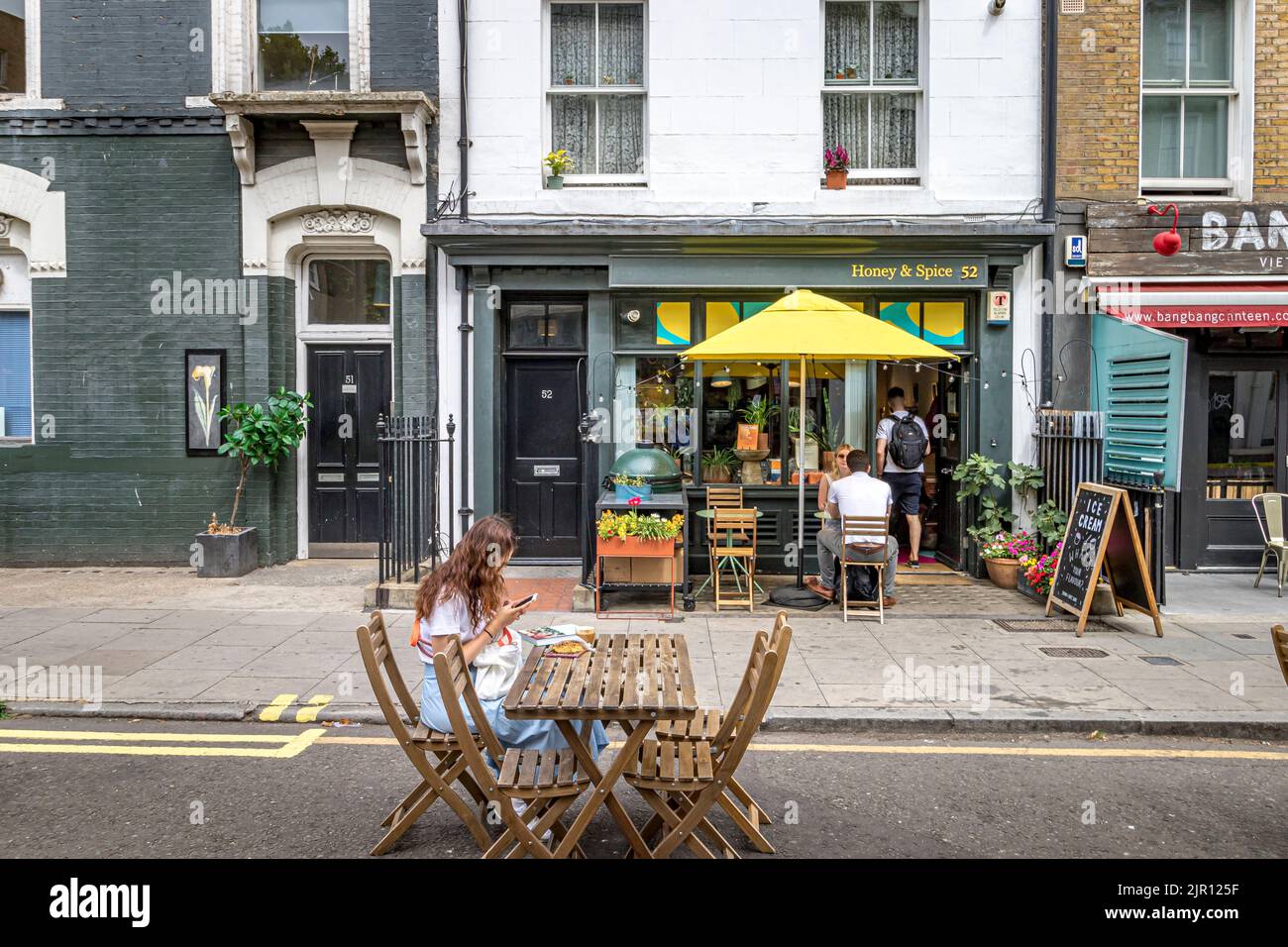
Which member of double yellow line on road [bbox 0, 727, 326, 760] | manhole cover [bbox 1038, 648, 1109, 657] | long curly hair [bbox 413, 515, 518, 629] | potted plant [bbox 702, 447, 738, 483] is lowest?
double yellow line on road [bbox 0, 727, 326, 760]

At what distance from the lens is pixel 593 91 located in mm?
10984

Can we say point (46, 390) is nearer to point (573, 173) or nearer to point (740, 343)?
point (573, 173)

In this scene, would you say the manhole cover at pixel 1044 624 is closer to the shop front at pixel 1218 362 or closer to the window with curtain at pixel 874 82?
the shop front at pixel 1218 362

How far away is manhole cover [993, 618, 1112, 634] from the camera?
27.3ft

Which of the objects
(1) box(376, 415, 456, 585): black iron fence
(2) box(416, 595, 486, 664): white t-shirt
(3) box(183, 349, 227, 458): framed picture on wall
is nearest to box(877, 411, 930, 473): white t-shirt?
(1) box(376, 415, 456, 585): black iron fence

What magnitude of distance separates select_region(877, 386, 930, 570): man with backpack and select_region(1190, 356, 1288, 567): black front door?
3.42m

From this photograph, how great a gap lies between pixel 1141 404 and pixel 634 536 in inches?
205

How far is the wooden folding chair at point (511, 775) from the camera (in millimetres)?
3699

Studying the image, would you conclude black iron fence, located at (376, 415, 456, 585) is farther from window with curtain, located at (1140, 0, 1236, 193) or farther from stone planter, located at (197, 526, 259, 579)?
window with curtain, located at (1140, 0, 1236, 193)

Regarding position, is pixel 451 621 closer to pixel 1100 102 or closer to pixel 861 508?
pixel 861 508

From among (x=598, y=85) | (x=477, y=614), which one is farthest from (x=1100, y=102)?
(x=477, y=614)

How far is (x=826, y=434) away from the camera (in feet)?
36.0

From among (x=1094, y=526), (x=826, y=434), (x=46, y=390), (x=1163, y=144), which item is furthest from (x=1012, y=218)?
(x=46, y=390)

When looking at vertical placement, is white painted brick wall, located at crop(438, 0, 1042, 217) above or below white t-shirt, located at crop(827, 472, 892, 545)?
above
